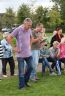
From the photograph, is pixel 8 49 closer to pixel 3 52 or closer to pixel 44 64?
pixel 3 52

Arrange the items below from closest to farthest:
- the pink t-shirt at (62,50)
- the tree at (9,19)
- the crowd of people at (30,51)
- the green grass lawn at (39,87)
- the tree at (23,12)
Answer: the green grass lawn at (39,87), the crowd of people at (30,51), the pink t-shirt at (62,50), the tree at (23,12), the tree at (9,19)

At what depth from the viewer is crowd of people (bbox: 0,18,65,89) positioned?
9914mm

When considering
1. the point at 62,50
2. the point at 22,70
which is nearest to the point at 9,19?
the point at 62,50

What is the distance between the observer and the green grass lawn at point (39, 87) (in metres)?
9.63

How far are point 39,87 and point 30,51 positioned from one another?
107 centimetres

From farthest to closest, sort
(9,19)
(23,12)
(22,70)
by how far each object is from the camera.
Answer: (9,19) < (23,12) < (22,70)

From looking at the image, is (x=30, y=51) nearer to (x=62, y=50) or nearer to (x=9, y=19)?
(x=62, y=50)

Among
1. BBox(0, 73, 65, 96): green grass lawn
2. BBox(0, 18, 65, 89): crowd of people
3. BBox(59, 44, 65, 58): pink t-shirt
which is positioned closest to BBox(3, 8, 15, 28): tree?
BBox(59, 44, 65, 58): pink t-shirt

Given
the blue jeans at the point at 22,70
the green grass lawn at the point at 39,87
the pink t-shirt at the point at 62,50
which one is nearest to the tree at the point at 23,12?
the pink t-shirt at the point at 62,50

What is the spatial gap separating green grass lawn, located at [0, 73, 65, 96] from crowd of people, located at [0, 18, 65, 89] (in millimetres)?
284

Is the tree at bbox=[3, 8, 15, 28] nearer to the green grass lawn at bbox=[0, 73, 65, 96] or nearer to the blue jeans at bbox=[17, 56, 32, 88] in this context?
the green grass lawn at bbox=[0, 73, 65, 96]

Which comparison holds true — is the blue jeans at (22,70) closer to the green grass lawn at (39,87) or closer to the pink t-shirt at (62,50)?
the green grass lawn at (39,87)

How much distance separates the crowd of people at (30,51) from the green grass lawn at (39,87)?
28cm

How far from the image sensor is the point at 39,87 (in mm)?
10453
